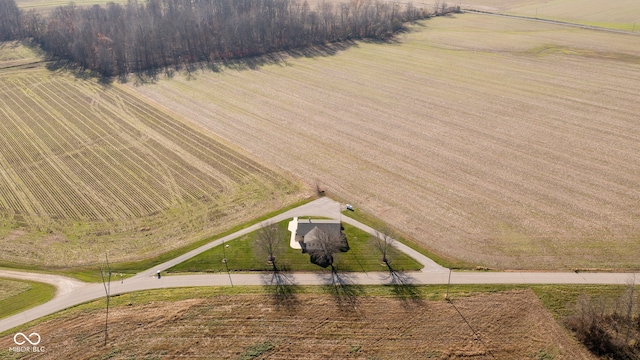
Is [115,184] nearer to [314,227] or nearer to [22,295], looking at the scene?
[22,295]

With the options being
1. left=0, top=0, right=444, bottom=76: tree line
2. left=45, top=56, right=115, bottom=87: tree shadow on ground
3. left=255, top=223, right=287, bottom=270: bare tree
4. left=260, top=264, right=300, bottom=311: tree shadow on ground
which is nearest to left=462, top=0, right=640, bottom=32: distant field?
left=0, top=0, right=444, bottom=76: tree line

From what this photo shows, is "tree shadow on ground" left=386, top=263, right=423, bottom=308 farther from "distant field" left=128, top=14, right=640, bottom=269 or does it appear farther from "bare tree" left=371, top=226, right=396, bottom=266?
"distant field" left=128, top=14, right=640, bottom=269

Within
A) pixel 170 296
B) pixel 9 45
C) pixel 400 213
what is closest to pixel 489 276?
pixel 400 213

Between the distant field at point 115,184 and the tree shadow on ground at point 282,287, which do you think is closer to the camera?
the tree shadow on ground at point 282,287

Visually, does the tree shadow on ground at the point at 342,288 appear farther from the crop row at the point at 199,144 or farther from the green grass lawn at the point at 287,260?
the crop row at the point at 199,144

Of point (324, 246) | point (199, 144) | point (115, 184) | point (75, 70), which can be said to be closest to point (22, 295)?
point (115, 184)

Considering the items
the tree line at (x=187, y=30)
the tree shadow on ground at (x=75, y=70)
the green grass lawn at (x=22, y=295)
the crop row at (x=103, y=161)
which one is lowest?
the green grass lawn at (x=22, y=295)

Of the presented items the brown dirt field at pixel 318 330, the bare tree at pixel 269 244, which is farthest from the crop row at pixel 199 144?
the brown dirt field at pixel 318 330
